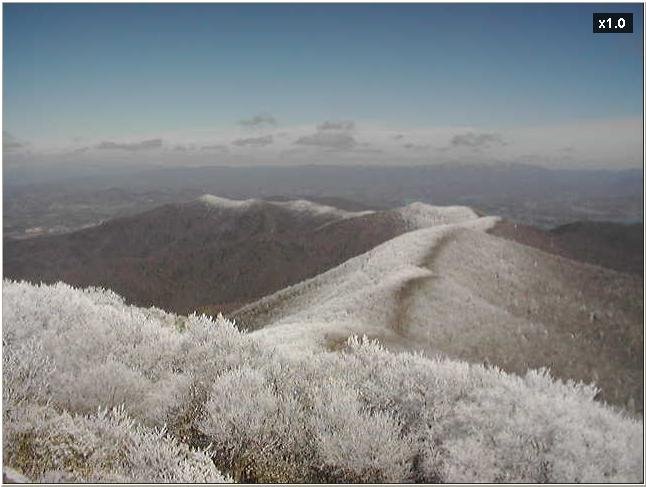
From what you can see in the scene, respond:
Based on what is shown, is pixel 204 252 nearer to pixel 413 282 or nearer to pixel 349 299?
pixel 413 282

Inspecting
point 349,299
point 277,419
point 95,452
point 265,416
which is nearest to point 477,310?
point 349,299

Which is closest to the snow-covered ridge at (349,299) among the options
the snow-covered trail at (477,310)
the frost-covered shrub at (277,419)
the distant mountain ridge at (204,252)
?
the snow-covered trail at (477,310)

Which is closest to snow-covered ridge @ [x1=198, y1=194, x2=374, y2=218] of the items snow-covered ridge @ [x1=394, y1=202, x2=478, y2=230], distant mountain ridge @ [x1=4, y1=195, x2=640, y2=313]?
distant mountain ridge @ [x1=4, y1=195, x2=640, y2=313]

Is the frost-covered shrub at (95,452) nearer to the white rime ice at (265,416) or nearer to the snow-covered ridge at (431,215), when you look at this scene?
the white rime ice at (265,416)

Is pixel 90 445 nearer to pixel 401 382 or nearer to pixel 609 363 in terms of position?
pixel 401 382

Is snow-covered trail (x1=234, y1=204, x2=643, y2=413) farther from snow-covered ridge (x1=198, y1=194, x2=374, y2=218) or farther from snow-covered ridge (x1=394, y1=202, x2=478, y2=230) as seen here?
snow-covered ridge (x1=198, y1=194, x2=374, y2=218)

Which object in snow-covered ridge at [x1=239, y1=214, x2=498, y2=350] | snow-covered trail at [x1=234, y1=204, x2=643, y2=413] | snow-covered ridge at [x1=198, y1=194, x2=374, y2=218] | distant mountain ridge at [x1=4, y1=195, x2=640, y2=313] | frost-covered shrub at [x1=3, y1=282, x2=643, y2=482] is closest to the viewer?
frost-covered shrub at [x1=3, y1=282, x2=643, y2=482]

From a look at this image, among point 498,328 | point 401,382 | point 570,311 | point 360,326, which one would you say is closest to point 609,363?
point 498,328

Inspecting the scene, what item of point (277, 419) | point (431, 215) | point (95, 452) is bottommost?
point (431, 215)

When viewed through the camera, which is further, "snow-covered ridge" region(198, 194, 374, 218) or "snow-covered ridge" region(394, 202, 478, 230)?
"snow-covered ridge" region(198, 194, 374, 218)
